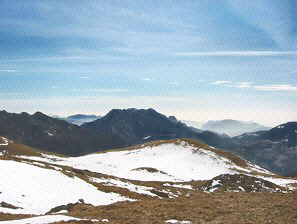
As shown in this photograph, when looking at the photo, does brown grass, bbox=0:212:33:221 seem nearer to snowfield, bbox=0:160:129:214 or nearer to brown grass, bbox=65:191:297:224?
snowfield, bbox=0:160:129:214

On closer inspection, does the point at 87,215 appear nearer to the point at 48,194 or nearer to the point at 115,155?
the point at 48,194

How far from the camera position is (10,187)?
27.8 metres

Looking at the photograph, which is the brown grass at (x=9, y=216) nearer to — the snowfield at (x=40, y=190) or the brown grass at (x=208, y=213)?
the snowfield at (x=40, y=190)

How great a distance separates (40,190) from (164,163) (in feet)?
190

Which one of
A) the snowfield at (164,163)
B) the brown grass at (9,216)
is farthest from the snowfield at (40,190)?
the snowfield at (164,163)

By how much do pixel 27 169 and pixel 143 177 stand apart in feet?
106

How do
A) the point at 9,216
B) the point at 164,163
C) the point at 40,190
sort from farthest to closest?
1. the point at 164,163
2. the point at 40,190
3. the point at 9,216

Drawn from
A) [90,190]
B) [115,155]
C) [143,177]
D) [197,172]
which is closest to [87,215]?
[90,190]

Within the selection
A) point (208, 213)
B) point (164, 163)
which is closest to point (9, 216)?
point (208, 213)

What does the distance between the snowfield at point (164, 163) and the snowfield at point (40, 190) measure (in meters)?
28.4

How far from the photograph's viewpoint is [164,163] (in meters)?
84.1

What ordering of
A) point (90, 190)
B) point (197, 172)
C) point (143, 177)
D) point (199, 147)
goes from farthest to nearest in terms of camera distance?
point (199, 147) < point (197, 172) < point (143, 177) < point (90, 190)

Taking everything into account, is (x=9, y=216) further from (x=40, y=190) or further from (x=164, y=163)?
(x=164, y=163)

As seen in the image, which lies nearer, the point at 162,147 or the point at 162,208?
the point at 162,208
